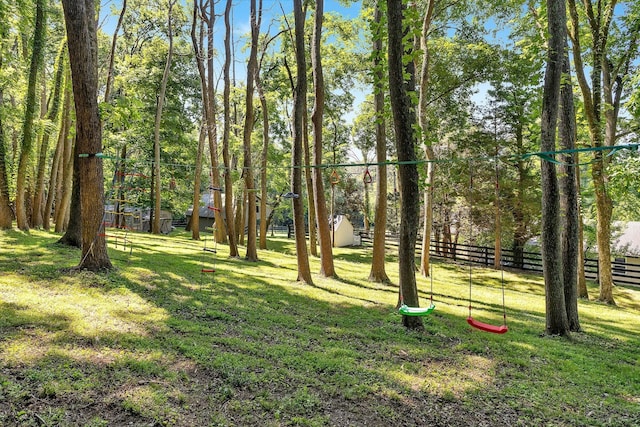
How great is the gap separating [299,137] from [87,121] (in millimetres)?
3651

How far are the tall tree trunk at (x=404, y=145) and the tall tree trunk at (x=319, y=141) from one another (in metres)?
3.75

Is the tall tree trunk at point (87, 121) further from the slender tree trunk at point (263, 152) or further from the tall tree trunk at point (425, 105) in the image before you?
the tall tree trunk at point (425, 105)

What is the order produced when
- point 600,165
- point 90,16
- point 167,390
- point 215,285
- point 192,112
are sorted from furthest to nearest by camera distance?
point 192,112, point 600,165, point 215,285, point 90,16, point 167,390

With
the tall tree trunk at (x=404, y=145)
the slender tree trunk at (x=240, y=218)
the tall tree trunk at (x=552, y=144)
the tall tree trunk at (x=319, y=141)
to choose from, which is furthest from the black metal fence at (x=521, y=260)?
the tall tree trunk at (x=404, y=145)

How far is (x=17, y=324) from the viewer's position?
3549 mm

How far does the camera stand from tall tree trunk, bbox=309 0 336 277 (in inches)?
312

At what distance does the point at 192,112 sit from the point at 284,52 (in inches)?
342

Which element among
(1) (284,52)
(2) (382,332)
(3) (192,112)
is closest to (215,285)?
(2) (382,332)

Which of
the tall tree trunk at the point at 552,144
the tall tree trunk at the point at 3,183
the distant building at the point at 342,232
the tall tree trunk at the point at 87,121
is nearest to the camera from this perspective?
the tall tree trunk at the point at 552,144

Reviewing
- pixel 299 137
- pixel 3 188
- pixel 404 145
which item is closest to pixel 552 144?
pixel 404 145

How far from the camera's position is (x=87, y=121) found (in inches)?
213

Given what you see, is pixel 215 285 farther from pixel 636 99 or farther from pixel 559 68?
pixel 636 99

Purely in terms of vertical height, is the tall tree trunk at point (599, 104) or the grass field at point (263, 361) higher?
the tall tree trunk at point (599, 104)

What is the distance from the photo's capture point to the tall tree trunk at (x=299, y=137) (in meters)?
7.31
